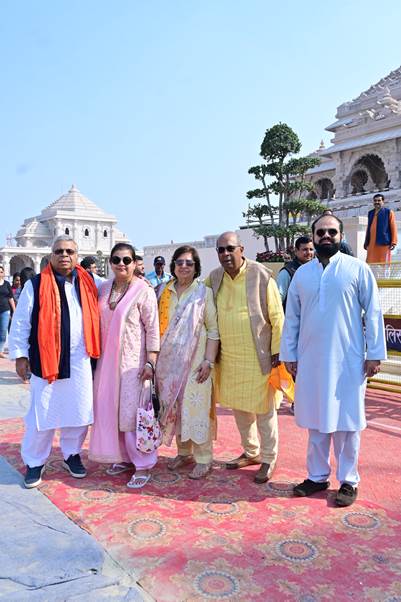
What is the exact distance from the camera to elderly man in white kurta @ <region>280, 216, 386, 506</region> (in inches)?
124

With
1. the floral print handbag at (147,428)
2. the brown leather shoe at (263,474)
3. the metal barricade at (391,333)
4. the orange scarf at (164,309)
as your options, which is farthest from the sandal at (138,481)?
the metal barricade at (391,333)

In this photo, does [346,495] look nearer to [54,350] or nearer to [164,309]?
[164,309]

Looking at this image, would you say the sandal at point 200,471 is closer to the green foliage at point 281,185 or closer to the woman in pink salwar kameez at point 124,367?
the woman in pink salwar kameez at point 124,367

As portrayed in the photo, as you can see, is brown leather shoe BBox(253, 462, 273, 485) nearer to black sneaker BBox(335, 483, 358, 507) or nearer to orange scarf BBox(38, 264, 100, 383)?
black sneaker BBox(335, 483, 358, 507)

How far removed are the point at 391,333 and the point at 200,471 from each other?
3.47 m

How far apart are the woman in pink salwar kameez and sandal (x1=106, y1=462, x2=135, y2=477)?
0.13 metres

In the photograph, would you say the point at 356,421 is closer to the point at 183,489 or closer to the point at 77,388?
the point at 183,489

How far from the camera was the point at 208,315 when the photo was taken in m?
3.63

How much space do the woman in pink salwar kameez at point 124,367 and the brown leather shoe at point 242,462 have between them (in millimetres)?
549

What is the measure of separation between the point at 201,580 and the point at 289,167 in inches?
688

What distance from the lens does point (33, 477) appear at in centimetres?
338

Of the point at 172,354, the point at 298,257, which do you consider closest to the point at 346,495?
the point at 172,354

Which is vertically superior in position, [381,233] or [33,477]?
[381,233]

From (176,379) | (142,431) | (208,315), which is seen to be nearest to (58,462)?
(142,431)
